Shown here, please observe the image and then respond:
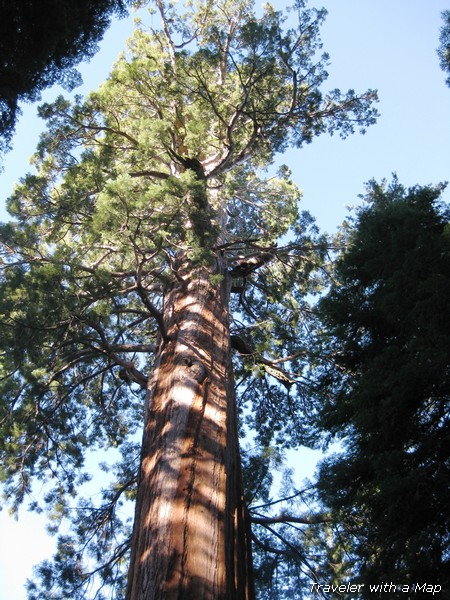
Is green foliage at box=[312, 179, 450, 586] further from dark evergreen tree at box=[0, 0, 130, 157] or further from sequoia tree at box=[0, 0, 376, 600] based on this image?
dark evergreen tree at box=[0, 0, 130, 157]

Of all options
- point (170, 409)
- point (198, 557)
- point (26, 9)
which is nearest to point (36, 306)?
point (170, 409)

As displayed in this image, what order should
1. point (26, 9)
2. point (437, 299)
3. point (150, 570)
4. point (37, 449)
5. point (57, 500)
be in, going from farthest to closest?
point (57, 500), point (37, 449), point (437, 299), point (26, 9), point (150, 570)

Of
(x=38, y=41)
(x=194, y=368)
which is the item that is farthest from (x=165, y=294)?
(x=38, y=41)

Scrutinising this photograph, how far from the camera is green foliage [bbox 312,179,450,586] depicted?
162 inches

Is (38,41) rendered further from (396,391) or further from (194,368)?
(396,391)

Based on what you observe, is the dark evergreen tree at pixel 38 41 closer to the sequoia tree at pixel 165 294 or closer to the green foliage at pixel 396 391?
the sequoia tree at pixel 165 294

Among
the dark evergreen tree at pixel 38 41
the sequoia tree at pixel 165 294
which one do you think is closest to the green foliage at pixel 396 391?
the sequoia tree at pixel 165 294

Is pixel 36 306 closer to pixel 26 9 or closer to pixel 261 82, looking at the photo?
pixel 26 9

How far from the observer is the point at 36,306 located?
640 centimetres

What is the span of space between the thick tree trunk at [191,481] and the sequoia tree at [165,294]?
0.02 metres

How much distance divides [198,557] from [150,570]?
322 mm

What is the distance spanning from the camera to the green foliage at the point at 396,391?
4113 millimetres

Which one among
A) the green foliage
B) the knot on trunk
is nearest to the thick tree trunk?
the knot on trunk

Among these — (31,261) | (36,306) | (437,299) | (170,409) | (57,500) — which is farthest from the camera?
(57,500)
